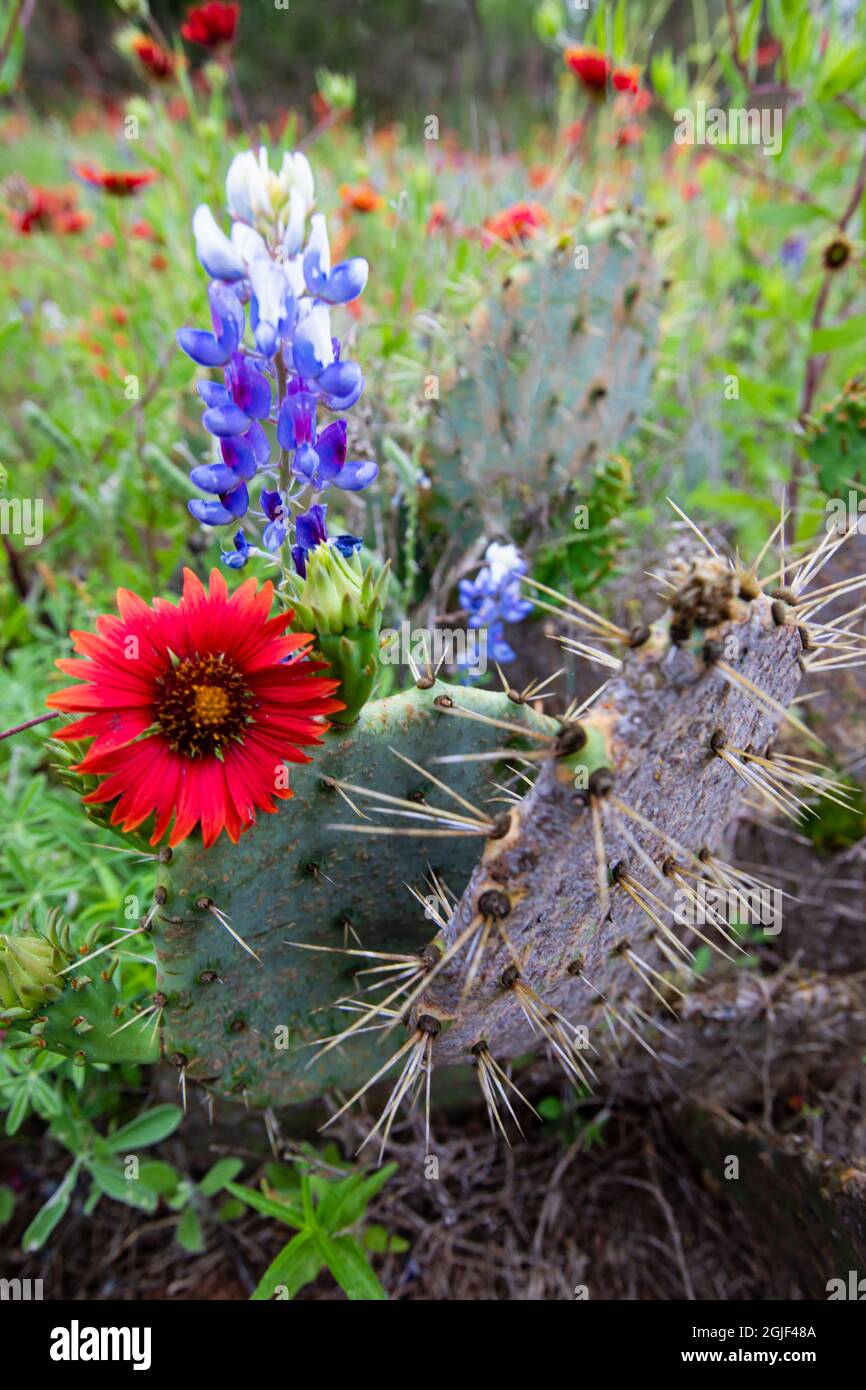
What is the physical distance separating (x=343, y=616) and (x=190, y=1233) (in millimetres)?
983

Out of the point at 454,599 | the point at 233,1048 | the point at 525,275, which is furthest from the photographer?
the point at 454,599

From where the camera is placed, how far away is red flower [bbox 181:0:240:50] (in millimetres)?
2039

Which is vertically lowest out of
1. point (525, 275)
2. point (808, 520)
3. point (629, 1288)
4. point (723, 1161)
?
point (629, 1288)

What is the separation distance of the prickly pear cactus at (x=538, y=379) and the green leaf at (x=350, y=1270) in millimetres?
1106

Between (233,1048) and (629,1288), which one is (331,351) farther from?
(629,1288)

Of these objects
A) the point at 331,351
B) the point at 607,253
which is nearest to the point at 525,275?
the point at 607,253

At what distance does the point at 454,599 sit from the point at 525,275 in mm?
601

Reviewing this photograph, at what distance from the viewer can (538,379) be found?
167 centimetres

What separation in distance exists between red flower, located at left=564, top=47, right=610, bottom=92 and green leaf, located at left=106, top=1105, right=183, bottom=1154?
203 centimetres

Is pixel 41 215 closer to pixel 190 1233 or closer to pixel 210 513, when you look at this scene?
pixel 210 513

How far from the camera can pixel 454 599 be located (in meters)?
1.77

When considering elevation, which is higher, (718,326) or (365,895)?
(718,326)

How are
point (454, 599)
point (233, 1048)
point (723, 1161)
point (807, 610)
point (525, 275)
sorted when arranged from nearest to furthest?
point (807, 610)
point (233, 1048)
point (723, 1161)
point (525, 275)
point (454, 599)

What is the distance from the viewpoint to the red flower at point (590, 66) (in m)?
1.80
